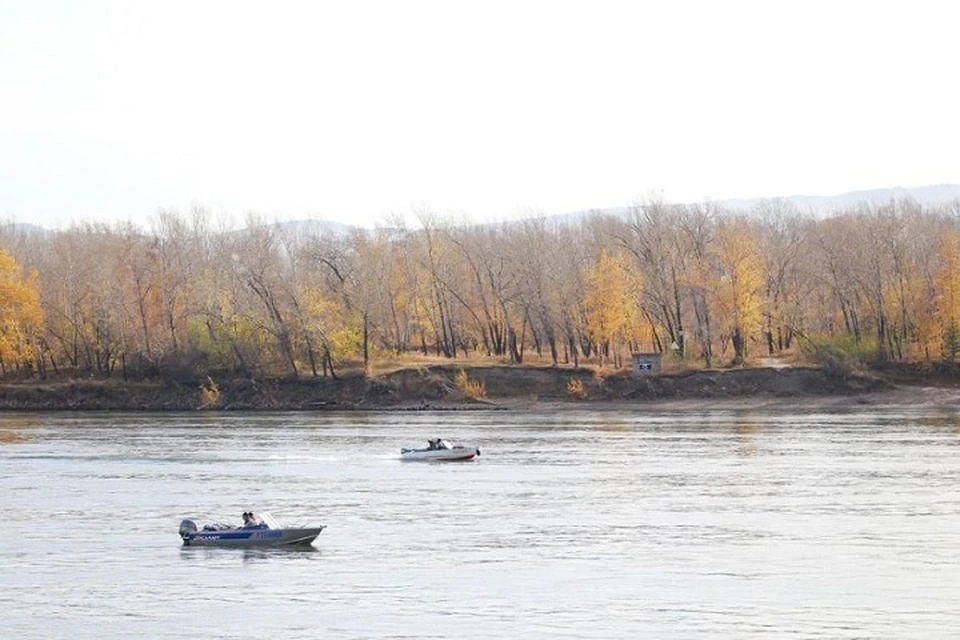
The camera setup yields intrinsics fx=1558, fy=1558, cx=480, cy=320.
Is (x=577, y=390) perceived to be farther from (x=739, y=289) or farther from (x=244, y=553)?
(x=244, y=553)

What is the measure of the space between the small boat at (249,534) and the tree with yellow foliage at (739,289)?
80.9 metres

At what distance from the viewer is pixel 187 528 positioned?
187ft

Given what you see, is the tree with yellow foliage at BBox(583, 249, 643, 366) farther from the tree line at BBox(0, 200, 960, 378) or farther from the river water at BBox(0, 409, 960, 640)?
the river water at BBox(0, 409, 960, 640)

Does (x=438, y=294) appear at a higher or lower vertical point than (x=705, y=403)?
higher

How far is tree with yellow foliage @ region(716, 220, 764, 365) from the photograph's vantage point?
436 feet

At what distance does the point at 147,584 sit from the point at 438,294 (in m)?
105

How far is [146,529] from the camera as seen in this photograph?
60719mm

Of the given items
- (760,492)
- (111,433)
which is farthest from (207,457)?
(760,492)

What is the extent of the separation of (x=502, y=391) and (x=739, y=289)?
73.1 feet

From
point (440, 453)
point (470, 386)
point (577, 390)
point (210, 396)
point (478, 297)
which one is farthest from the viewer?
point (478, 297)

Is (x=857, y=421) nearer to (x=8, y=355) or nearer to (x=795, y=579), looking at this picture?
(x=795, y=579)

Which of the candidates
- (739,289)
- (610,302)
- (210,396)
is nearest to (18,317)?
(210,396)

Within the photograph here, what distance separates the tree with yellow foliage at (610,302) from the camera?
137m

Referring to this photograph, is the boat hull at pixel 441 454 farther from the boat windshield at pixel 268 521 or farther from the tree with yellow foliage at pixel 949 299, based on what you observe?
the tree with yellow foliage at pixel 949 299
